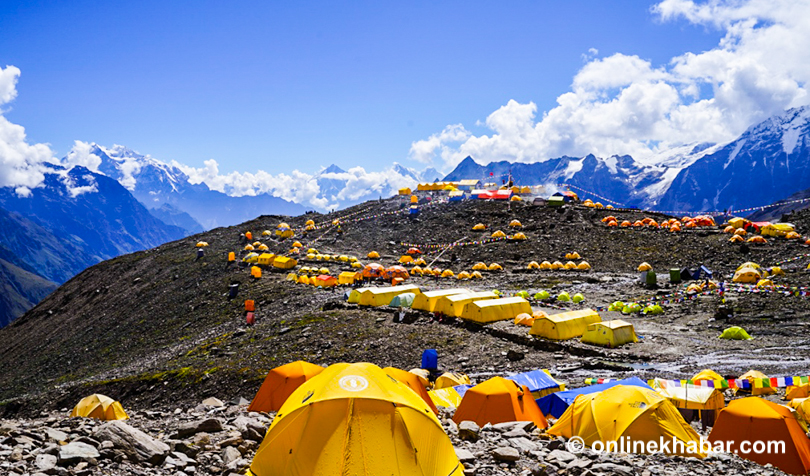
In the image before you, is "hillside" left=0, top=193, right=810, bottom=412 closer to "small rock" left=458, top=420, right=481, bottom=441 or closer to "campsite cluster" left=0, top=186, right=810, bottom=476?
"campsite cluster" left=0, top=186, right=810, bottom=476

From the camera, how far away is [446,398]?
72.6ft

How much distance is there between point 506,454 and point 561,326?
25295 mm

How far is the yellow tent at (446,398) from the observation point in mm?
21641

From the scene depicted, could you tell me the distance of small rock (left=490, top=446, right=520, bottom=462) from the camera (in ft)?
39.6

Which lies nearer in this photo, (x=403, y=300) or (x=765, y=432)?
(x=765, y=432)

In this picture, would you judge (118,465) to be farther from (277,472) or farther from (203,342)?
(203,342)

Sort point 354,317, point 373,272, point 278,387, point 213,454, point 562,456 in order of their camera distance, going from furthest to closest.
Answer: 1. point 373,272
2. point 354,317
3. point 278,387
4. point 562,456
5. point 213,454

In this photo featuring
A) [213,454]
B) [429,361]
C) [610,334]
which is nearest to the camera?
[213,454]

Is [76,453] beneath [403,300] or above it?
beneath

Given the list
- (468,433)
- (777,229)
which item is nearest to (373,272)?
(777,229)

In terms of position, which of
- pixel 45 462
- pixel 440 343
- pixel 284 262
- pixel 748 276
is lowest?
pixel 440 343

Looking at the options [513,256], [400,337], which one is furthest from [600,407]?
[513,256]

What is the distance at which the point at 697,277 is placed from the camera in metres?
56.7

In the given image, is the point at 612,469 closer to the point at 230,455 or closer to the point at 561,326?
the point at 230,455
